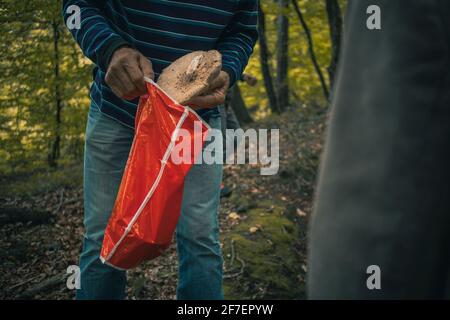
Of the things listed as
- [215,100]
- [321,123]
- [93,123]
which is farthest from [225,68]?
[321,123]

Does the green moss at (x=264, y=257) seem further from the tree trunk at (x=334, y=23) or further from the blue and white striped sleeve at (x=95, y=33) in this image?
the tree trunk at (x=334, y=23)

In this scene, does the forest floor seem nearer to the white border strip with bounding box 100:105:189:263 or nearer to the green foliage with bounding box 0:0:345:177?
the green foliage with bounding box 0:0:345:177

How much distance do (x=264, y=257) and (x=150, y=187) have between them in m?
2.42

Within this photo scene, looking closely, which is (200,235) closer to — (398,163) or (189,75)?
(189,75)

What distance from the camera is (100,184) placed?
7.45 ft

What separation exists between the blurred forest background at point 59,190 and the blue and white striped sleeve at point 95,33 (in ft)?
5.27

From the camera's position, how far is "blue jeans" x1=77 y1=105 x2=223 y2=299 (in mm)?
2268

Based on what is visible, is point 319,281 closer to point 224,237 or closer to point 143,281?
point 143,281

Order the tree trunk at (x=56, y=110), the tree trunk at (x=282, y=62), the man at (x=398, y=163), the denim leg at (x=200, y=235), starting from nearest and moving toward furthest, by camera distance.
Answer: the man at (x=398, y=163) → the denim leg at (x=200, y=235) → the tree trunk at (x=56, y=110) → the tree trunk at (x=282, y=62)

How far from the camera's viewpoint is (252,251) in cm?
423

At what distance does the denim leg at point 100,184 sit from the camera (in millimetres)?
2260

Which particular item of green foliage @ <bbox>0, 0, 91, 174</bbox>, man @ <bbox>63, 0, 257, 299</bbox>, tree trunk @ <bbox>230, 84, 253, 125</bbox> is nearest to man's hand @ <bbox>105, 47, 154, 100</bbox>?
man @ <bbox>63, 0, 257, 299</bbox>

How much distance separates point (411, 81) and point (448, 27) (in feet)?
0.25

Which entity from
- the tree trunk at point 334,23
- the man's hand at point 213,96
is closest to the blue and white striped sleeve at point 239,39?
the man's hand at point 213,96
